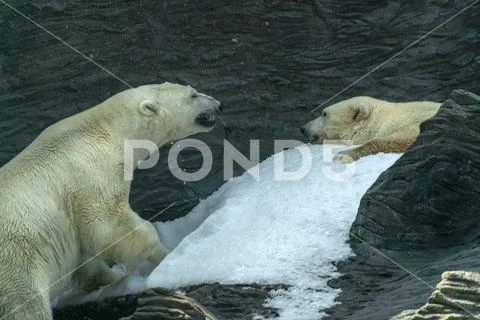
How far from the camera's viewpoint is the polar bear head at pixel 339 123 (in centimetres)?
881

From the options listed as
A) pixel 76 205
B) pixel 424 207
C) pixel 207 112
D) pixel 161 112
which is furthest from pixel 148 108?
pixel 424 207

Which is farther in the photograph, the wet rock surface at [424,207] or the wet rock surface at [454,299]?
the wet rock surface at [424,207]

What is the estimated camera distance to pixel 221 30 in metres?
9.15

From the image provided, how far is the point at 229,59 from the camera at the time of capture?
917cm

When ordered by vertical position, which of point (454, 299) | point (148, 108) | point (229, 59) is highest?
point (229, 59)

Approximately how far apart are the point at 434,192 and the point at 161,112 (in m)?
2.23

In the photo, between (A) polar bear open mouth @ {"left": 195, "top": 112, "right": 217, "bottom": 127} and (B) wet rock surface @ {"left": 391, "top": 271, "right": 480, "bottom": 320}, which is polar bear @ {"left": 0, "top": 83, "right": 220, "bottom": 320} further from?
(B) wet rock surface @ {"left": 391, "top": 271, "right": 480, "bottom": 320}

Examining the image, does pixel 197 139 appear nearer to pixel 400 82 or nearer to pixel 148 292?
pixel 400 82

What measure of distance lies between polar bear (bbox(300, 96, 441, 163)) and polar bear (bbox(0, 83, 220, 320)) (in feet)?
6.15

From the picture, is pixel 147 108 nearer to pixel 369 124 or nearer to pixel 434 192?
pixel 434 192

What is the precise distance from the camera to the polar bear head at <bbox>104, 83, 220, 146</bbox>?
6867 mm

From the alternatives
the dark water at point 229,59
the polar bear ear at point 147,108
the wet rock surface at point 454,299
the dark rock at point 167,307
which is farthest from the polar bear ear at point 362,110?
the wet rock surface at point 454,299

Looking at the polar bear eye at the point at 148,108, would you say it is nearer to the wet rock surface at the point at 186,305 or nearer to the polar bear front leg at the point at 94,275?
the polar bear front leg at the point at 94,275

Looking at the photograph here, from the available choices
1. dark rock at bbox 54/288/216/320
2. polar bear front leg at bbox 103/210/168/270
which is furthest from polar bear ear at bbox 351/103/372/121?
dark rock at bbox 54/288/216/320
